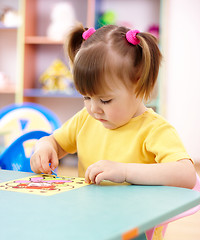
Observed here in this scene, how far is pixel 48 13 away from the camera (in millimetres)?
4070

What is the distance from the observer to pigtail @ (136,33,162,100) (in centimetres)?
89

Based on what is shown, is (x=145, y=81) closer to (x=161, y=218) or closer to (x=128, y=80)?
(x=128, y=80)

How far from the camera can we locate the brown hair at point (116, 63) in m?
0.88

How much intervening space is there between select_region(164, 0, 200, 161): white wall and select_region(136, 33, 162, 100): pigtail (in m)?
2.89

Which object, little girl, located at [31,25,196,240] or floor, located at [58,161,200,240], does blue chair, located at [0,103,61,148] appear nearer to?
floor, located at [58,161,200,240]

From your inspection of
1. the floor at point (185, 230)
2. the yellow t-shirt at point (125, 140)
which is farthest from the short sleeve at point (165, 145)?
the floor at point (185, 230)

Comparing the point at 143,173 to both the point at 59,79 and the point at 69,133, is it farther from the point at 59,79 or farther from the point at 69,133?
the point at 59,79

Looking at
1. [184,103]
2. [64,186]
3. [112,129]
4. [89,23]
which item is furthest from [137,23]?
[64,186]

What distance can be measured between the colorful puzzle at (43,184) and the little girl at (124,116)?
38 millimetres

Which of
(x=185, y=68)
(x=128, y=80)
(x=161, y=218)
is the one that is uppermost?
(x=128, y=80)

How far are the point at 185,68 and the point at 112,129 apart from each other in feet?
9.54

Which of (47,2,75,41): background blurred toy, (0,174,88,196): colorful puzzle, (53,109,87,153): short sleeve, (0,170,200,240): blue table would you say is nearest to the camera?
(0,170,200,240): blue table

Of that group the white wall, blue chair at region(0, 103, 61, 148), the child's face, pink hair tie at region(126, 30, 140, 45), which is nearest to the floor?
blue chair at region(0, 103, 61, 148)

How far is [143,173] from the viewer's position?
79cm
